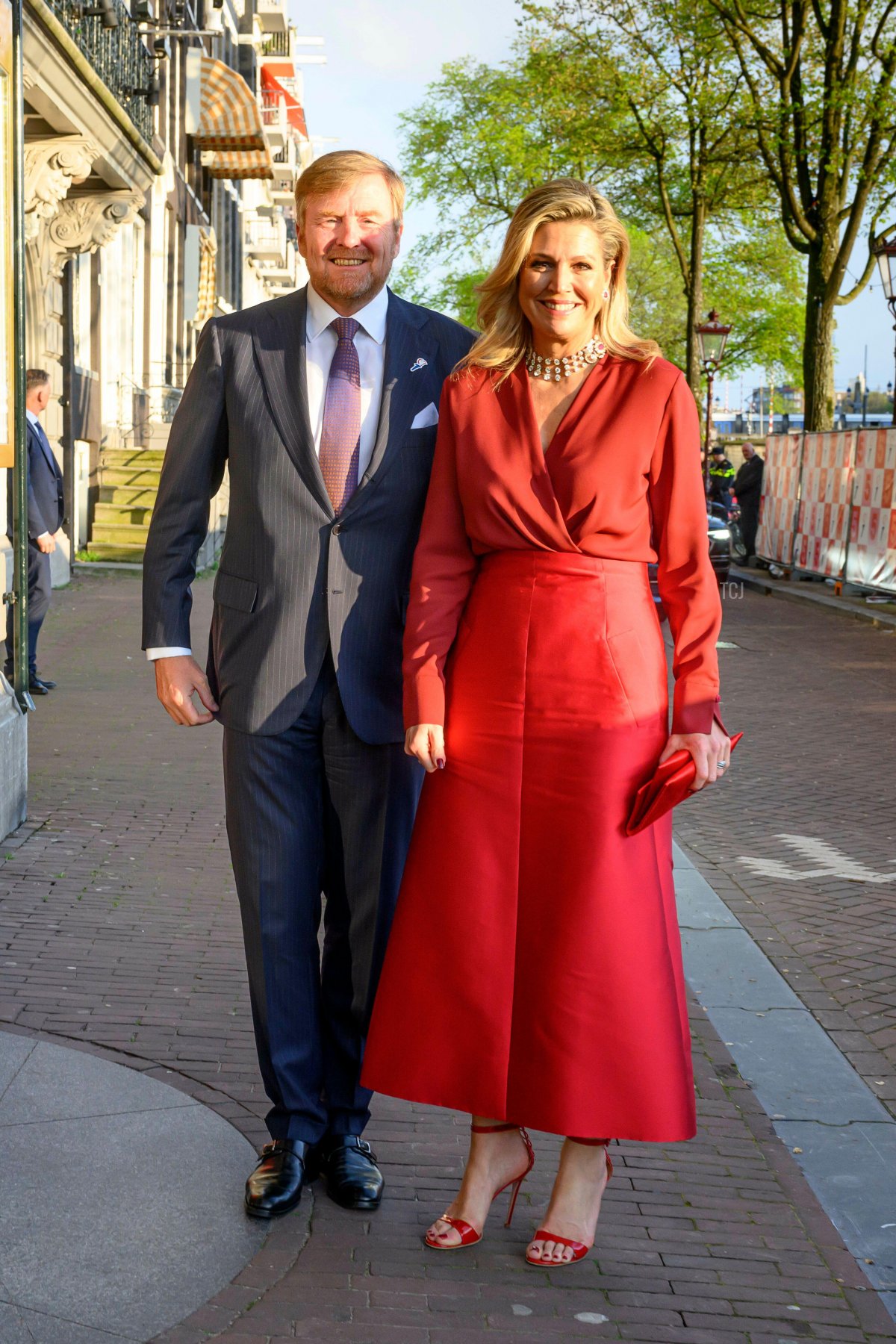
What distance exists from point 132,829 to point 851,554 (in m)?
13.8

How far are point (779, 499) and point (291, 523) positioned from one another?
68.0ft

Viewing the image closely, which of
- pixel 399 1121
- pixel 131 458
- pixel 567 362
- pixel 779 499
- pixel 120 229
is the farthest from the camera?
pixel 779 499

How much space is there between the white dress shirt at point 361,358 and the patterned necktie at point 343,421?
12 mm

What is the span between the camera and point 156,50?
1780 centimetres

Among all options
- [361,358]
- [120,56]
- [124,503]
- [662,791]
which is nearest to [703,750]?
[662,791]

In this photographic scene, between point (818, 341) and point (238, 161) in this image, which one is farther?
point (238, 161)

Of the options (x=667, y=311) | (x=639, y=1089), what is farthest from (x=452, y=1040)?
(x=667, y=311)

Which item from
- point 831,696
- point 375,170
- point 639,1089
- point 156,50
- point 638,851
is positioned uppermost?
point 156,50

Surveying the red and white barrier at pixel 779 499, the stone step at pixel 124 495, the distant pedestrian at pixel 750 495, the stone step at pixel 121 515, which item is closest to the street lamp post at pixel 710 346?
the distant pedestrian at pixel 750 495

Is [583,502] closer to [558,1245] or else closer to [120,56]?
[558,1245]

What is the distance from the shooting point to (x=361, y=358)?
3062 millimetres

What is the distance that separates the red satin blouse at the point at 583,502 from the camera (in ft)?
9.28

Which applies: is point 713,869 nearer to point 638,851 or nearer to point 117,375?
point 638,851

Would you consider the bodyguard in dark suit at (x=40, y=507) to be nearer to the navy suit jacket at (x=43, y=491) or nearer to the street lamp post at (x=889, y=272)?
the navy suit jacket at (x=43, y=491)
